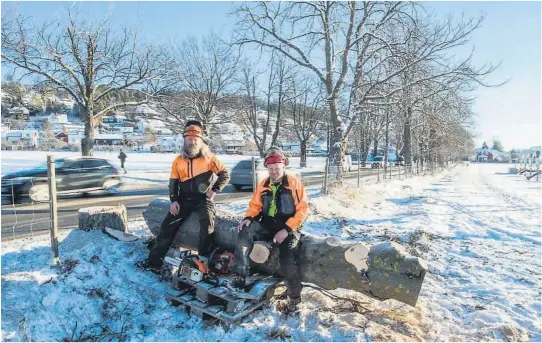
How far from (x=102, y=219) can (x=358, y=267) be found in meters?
3.83

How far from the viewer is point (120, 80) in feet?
61.5

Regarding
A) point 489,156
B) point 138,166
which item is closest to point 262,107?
point 138,166

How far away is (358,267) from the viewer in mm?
3904

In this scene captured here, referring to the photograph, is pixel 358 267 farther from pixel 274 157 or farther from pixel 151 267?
pixel 151 267

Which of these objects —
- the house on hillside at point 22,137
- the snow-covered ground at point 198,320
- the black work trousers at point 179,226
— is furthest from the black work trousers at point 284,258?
the house on hillside at point 22,137

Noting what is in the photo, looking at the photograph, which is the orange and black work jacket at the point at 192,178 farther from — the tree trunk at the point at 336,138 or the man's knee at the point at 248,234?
the tree trunk at the point at 336,138

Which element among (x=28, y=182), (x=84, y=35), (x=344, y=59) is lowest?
(x=28, y=182)

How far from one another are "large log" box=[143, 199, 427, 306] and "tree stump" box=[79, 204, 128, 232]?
158 cm

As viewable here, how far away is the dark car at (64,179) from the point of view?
11188mm

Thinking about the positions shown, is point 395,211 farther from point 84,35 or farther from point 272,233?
point 84,35

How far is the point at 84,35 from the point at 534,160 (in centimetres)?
5280

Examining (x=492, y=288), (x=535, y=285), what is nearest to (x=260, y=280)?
(x=492, y=288)

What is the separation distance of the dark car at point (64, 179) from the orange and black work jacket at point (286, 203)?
7.43m

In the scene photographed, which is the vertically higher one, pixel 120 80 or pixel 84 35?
pixel 84 35
